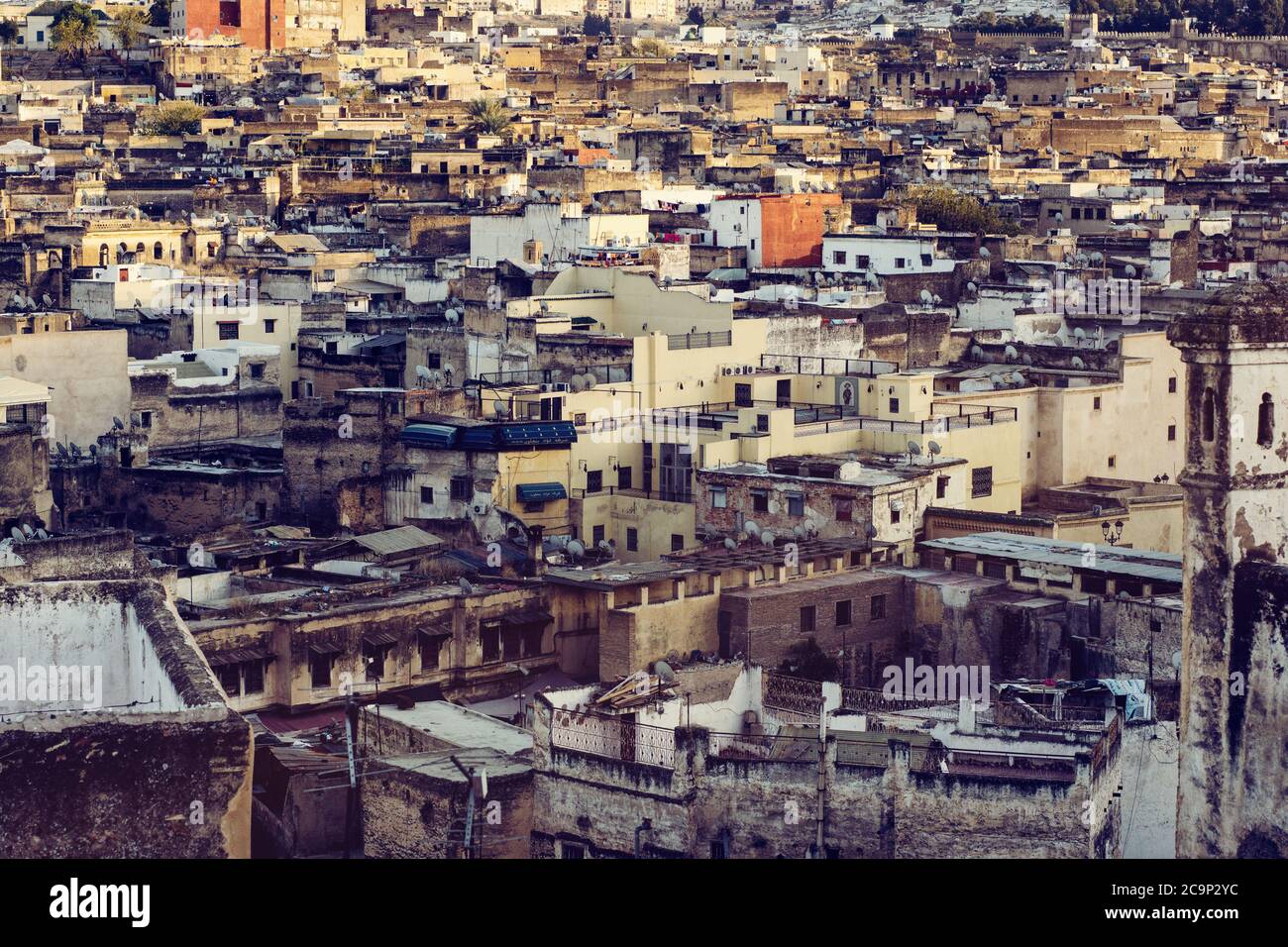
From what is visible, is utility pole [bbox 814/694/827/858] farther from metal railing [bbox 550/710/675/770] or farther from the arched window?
the arched window

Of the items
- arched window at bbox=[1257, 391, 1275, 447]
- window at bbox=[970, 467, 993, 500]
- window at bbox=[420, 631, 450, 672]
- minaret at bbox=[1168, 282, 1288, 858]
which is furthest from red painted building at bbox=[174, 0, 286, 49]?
arched window at bbox=[1257, 391, 1275, 447]

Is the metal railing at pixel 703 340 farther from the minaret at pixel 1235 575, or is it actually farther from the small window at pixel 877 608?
the minaret at pixel 1235 575

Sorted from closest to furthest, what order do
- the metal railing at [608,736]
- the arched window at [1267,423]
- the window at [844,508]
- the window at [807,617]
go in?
the arched window at [1267,423], the metal railing at [608,736], the window at [807,617], the window at [844,508]

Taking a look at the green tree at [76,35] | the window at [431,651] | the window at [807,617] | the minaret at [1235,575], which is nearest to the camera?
the minaret at [1235,575]

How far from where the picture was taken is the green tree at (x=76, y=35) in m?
88.4

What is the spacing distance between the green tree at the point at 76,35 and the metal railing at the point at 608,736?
7217cm

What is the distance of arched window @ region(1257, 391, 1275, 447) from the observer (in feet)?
57.1

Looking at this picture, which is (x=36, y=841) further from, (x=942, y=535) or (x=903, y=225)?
(x=903, y=225)

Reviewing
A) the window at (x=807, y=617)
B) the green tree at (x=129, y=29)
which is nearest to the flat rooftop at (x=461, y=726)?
the window at (x=807, y=617)

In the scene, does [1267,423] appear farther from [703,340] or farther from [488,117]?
[488,117]

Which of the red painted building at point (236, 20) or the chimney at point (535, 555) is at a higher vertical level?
the red painted building at point (236, 20)

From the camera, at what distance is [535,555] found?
1044 inches

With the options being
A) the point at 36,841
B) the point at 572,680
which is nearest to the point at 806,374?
A: the point at 572,680
